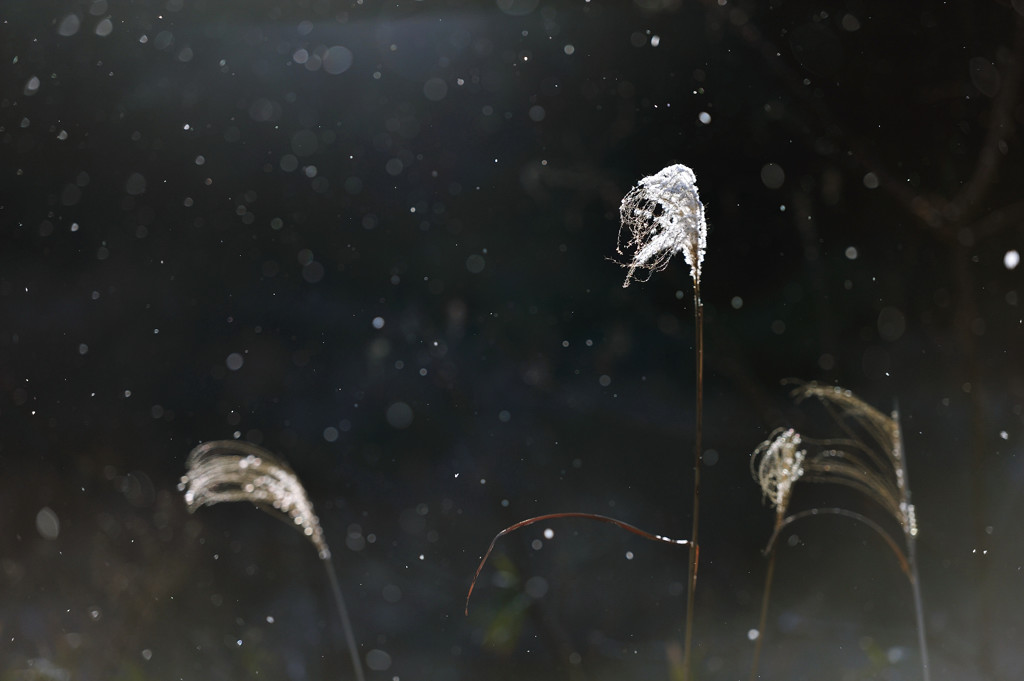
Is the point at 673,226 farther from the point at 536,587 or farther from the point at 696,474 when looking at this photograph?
the point at 536,587

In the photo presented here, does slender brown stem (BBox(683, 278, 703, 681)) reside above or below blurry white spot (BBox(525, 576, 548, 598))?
below

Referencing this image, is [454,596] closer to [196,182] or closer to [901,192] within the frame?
[196,182]

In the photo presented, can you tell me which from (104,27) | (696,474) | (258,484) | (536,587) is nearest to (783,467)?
(696,474)

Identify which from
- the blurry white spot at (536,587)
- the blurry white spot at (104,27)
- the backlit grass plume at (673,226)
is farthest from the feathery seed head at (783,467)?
the blurry white spot at (104,27)

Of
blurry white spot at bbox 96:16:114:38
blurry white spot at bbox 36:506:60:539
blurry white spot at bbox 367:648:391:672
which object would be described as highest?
blurry white spot at bbox 96:16:114:38

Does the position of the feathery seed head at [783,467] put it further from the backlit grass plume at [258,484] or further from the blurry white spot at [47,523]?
the blurry white spot at [47,523]

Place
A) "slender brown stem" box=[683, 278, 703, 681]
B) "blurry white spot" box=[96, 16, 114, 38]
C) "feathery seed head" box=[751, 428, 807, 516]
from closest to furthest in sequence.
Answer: "slender brown stem" box=[683, 278, 703, 681] < "feathery seed head" box=[751, 428, 807, 516] < "blurry white spot" box=[96, 16, 114, 38]

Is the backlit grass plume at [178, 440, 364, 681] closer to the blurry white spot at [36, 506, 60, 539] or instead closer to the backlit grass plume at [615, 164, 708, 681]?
the backlit grass plume at [615, 164, 708, 681]

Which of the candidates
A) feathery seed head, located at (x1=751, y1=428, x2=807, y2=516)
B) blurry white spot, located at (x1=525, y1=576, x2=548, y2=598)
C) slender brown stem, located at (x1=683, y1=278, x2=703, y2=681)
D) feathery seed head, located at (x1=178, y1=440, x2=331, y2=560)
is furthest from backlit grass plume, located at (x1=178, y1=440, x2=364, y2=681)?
blurry white spot, located at (x1=525, y1=576, x2=548, y2=598)

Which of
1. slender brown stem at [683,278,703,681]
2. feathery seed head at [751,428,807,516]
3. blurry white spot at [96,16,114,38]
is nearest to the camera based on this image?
slender brown stem at [683,278,703,681]
